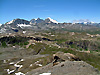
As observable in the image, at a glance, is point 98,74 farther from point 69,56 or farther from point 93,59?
point 93,59

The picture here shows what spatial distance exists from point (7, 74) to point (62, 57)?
35.5 metres

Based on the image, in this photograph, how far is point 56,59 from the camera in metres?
78.4

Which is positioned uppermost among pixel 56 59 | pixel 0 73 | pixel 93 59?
pixel 56 59

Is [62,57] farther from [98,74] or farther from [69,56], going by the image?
[98,74]

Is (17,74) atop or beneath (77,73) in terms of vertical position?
beneath

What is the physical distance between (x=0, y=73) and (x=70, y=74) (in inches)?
2090

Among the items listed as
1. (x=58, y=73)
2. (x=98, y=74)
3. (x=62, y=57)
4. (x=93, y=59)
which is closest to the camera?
(x=98, y=74)

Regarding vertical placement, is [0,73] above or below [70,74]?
below

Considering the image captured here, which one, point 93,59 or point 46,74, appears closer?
point 46,74

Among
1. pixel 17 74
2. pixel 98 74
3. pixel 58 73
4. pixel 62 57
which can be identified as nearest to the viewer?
pixel 98 74

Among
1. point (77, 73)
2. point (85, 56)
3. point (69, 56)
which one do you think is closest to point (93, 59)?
point (85, 56)

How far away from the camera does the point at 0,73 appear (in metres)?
76.2

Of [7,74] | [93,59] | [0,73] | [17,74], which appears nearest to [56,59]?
[17,74]

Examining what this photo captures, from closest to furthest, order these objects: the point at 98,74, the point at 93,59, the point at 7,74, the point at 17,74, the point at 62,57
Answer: the point at 98,74
the point at 17,74
the point at 7,74
the point at 62,57
the point at 93,59
